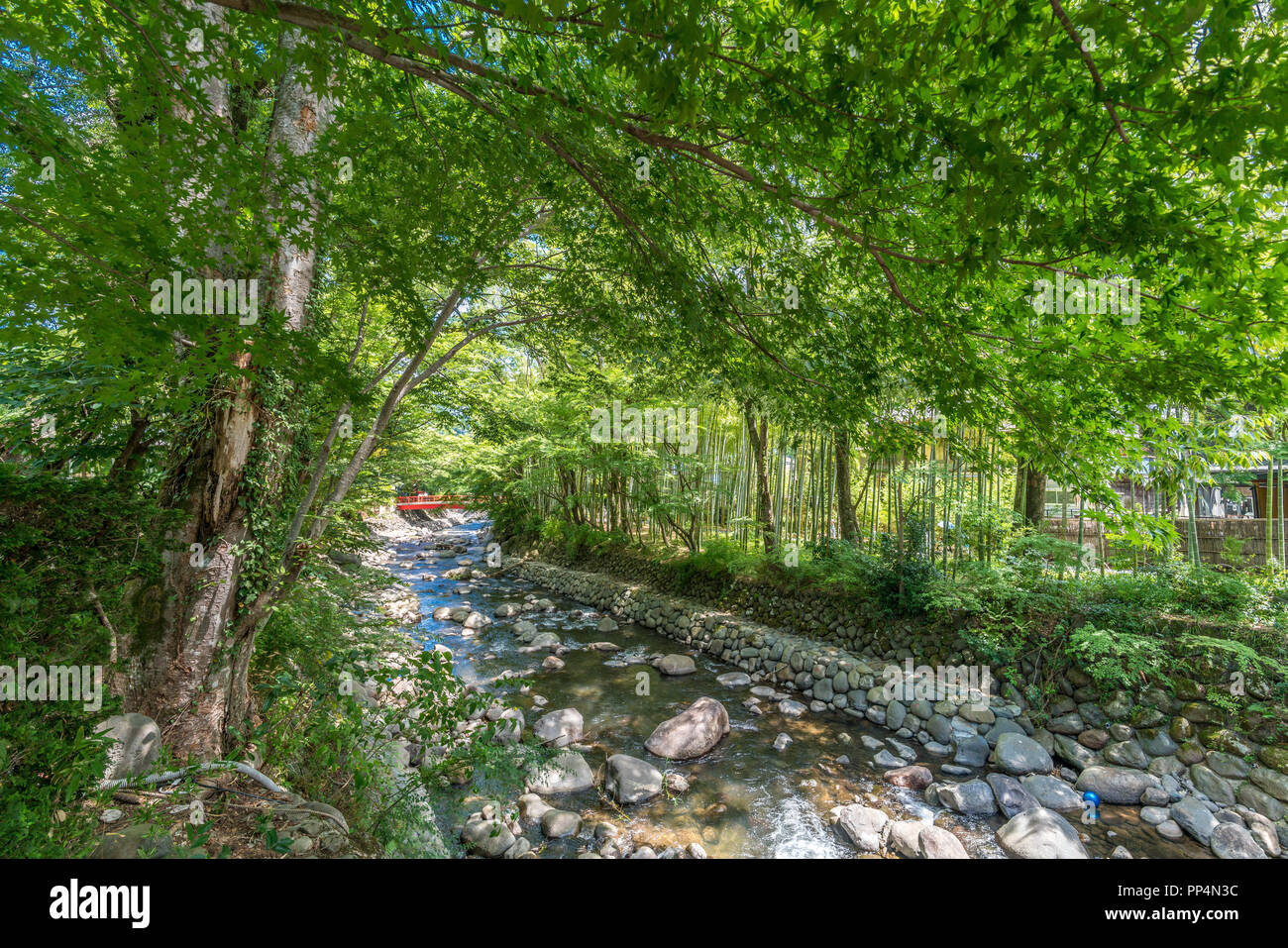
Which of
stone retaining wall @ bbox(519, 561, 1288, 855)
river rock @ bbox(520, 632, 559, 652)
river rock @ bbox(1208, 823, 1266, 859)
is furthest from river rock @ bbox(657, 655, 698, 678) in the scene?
river rock @ bbox(1208, 823, 1266, 859)

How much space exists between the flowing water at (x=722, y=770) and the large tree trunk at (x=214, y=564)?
1770 mm

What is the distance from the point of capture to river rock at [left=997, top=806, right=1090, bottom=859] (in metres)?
3.53

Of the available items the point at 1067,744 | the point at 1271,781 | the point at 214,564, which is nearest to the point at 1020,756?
the point at 1067,744

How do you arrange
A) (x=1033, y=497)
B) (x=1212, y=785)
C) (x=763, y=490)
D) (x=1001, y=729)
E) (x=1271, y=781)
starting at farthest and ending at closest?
1. (x=763, y=490)
2. (x=1033, y=497)
3. (x=1001, y=729)
4. (x=1212, y=785)
5. (x=1271, y=781)

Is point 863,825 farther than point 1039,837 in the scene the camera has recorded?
Yes

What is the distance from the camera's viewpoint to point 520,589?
41.5 ft

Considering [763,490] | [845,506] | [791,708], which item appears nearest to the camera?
[791,708]

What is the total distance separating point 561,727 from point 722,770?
1709mm

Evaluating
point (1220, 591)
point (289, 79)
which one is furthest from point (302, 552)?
point (1220, 591)

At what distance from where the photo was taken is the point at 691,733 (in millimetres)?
5121

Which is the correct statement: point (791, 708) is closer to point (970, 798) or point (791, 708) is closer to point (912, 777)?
point (912, 777)

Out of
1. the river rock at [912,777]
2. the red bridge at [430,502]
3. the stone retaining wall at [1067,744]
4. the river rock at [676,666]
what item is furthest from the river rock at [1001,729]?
the red bridge at [430,502]

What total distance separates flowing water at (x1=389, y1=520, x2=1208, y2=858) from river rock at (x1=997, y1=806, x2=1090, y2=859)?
0.44ft
